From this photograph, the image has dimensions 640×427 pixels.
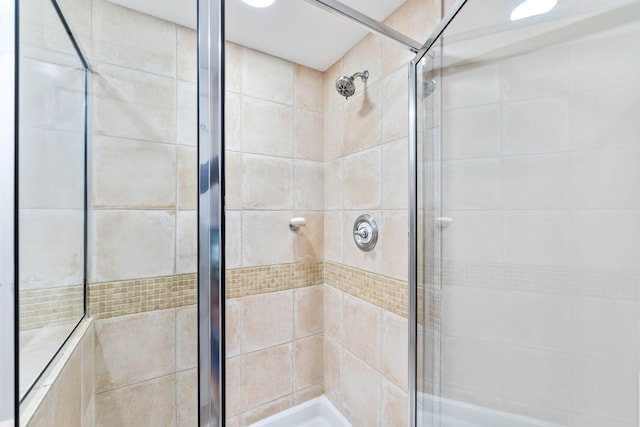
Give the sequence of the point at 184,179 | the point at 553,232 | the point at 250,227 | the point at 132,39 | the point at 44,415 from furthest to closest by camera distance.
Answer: the point at 250,227
the point at 132,39
the point at 184,179
the point at 44,415
the point at 553,232

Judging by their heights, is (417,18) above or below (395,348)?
above

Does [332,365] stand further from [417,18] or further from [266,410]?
[417,18]

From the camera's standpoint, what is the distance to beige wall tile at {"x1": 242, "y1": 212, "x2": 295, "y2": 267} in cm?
130

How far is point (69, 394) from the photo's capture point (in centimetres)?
74

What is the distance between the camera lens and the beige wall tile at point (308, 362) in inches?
56.5

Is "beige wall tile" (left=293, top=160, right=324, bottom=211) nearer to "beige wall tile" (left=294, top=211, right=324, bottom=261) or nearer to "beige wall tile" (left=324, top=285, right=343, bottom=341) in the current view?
"beige wall tile" (left=294, top=211, right=324, bottom=261)

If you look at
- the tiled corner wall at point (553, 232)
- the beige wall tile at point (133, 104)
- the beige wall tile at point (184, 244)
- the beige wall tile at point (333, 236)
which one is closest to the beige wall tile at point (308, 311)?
the beige wall tile at point (333, 236)

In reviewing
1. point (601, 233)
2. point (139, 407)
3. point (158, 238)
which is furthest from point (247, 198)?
point (601, 233)

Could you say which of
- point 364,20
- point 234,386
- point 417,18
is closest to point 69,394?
point 234,386

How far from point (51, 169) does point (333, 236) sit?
1.17 meters

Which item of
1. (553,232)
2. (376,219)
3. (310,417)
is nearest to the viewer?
(553,232)

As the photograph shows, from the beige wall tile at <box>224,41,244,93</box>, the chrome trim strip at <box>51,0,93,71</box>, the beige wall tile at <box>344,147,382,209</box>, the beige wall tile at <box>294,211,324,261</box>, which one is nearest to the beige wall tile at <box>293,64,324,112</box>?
the beige wall tile at <box>224,41,244,93</box>

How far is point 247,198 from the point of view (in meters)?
1.29

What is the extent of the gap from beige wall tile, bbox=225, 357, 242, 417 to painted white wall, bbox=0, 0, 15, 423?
87 centimetres
